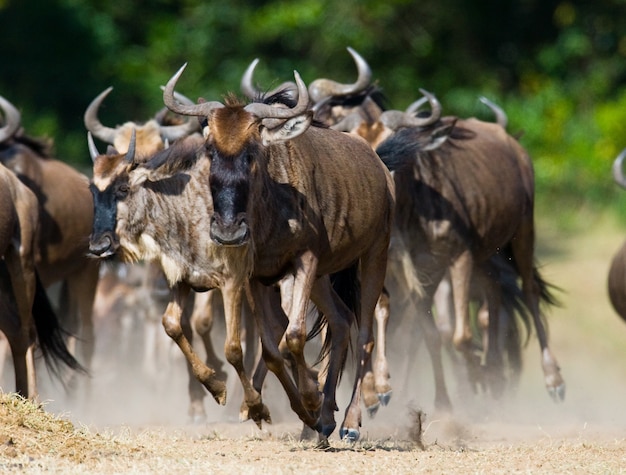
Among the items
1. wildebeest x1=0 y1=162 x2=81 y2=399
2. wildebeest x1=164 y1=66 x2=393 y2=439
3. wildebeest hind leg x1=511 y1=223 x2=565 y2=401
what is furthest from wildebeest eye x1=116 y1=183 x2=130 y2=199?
wildebeest hind leg x1=511 y1=223 x2=565 y2=401

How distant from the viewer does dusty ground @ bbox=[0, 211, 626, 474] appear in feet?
21.1

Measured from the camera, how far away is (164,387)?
12664mm

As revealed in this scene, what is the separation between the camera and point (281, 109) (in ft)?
23.3

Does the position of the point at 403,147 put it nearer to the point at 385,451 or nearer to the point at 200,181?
the point at 200,181

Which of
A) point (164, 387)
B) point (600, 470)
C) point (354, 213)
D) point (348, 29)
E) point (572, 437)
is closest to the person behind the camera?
point (600, 470)

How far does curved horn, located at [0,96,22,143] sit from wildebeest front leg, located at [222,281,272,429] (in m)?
3.95

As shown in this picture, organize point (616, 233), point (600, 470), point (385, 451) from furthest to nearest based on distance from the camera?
point (616, 233) < point (385, 451) < point (600, 470)

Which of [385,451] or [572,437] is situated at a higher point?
[385,451]

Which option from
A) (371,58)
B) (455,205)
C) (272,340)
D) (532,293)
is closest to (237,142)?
(272,340)

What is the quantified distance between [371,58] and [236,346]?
693 inches

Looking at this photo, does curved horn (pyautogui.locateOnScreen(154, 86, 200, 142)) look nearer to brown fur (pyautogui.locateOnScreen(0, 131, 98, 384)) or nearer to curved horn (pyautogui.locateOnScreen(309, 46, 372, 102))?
brown fur (pyautogui.locateOnScreen(0, 131, 98, 384))

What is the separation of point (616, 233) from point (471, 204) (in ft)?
38.5

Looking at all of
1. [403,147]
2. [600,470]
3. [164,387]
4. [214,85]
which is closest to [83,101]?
[214,85]

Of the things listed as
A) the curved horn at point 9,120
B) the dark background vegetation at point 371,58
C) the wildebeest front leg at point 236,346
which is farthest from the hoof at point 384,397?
the dark background vegetation at point 371,58
